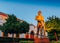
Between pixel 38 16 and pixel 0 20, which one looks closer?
pixel 38 16


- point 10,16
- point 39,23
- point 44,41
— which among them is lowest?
point 44,41

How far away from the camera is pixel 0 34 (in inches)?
1528

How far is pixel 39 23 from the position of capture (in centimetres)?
2059

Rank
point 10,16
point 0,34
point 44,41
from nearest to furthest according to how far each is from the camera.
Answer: point 44,41 < point 10,16 < point 0,34

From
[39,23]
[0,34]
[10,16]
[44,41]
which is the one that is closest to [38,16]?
[39,23]

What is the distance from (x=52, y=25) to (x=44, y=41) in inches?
565

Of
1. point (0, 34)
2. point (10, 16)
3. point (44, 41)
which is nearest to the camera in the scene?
point (44, 41)

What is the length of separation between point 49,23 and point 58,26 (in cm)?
141

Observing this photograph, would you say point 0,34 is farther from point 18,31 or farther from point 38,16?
point 38,16

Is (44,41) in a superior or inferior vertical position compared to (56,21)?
inferior

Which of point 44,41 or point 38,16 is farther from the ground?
point 38,16

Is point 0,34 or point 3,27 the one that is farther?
point 0,34

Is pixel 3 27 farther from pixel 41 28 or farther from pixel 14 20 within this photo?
pixel 41 28

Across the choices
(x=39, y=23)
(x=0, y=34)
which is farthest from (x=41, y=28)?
(x=0, y=34)
